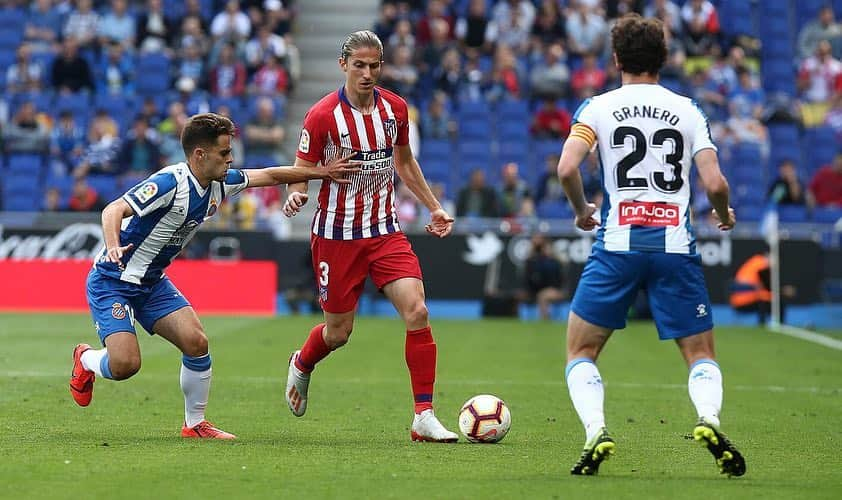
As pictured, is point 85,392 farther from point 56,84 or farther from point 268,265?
point 56,84

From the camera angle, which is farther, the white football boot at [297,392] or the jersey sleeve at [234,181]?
the white football boot at [297,392]

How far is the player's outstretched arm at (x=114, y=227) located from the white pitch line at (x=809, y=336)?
1124 centimetres

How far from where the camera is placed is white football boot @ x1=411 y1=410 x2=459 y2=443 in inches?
313

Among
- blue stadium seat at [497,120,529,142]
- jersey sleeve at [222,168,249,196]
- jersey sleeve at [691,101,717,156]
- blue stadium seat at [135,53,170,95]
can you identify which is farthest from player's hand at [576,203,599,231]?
blue stadium seat at [135,53,170,95]

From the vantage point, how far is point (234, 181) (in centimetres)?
810

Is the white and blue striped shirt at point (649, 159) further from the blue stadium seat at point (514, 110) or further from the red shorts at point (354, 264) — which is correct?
the blue stadium seat at point (514, 110)

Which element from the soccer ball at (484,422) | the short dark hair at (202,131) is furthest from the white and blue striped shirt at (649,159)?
the short dark hair at (202,131)

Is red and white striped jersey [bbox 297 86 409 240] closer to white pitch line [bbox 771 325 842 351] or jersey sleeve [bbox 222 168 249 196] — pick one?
jersey sleeve [bbox 222 168 249 196]

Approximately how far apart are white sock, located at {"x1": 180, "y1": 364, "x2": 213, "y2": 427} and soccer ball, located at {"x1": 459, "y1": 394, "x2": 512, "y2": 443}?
5.12 feet

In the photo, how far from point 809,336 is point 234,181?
492 inches

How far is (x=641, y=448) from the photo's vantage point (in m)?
7.77

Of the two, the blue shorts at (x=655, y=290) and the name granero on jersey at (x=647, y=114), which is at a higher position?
the name granero on jersey at (x=647, y=114)

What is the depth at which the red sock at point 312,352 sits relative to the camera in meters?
8.67

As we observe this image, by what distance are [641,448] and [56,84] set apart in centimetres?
1974
